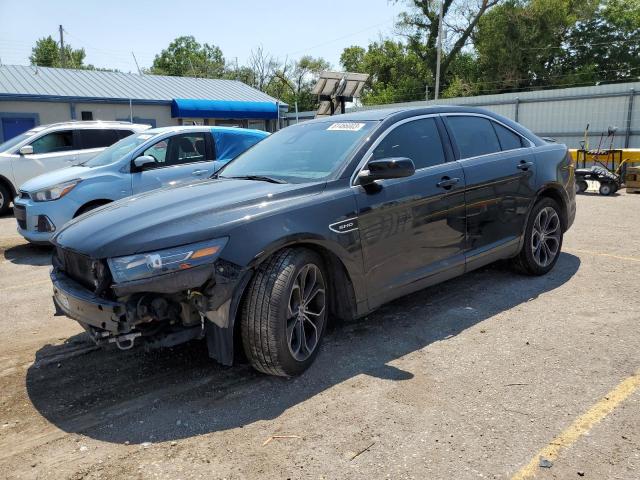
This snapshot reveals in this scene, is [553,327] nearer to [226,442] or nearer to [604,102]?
[226,442]

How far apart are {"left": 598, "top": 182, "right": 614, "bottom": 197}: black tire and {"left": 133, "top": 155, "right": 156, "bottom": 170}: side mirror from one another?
1095cm

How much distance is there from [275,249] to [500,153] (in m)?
2.83

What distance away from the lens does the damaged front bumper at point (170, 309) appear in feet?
9.72

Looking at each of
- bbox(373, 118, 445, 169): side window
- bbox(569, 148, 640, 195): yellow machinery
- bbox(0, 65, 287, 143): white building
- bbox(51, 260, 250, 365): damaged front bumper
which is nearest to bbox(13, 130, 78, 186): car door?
bbox(373, 118, 445, 169): side window

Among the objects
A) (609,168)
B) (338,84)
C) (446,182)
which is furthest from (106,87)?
(446,182)

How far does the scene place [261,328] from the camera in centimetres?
319

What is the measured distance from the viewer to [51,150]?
11266 millimetres

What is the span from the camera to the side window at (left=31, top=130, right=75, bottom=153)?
11125 mm

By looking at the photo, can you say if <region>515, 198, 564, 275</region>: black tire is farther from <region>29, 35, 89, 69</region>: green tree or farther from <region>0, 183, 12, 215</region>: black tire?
<region>29, 35, 89, 69</region>: green tree

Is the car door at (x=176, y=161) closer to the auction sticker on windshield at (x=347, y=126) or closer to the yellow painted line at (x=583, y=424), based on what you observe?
the auction sticker on windshield at (x=347, y=126)

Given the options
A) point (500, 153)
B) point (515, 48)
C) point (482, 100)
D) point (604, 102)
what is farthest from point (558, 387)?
point (515, 48)

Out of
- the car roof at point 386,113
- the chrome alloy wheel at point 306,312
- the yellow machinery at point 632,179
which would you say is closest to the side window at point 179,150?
the car roof at point 386,113

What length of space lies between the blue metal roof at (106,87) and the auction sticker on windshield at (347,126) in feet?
67.0

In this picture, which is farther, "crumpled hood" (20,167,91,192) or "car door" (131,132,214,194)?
"car door" (131,132,214,194)
